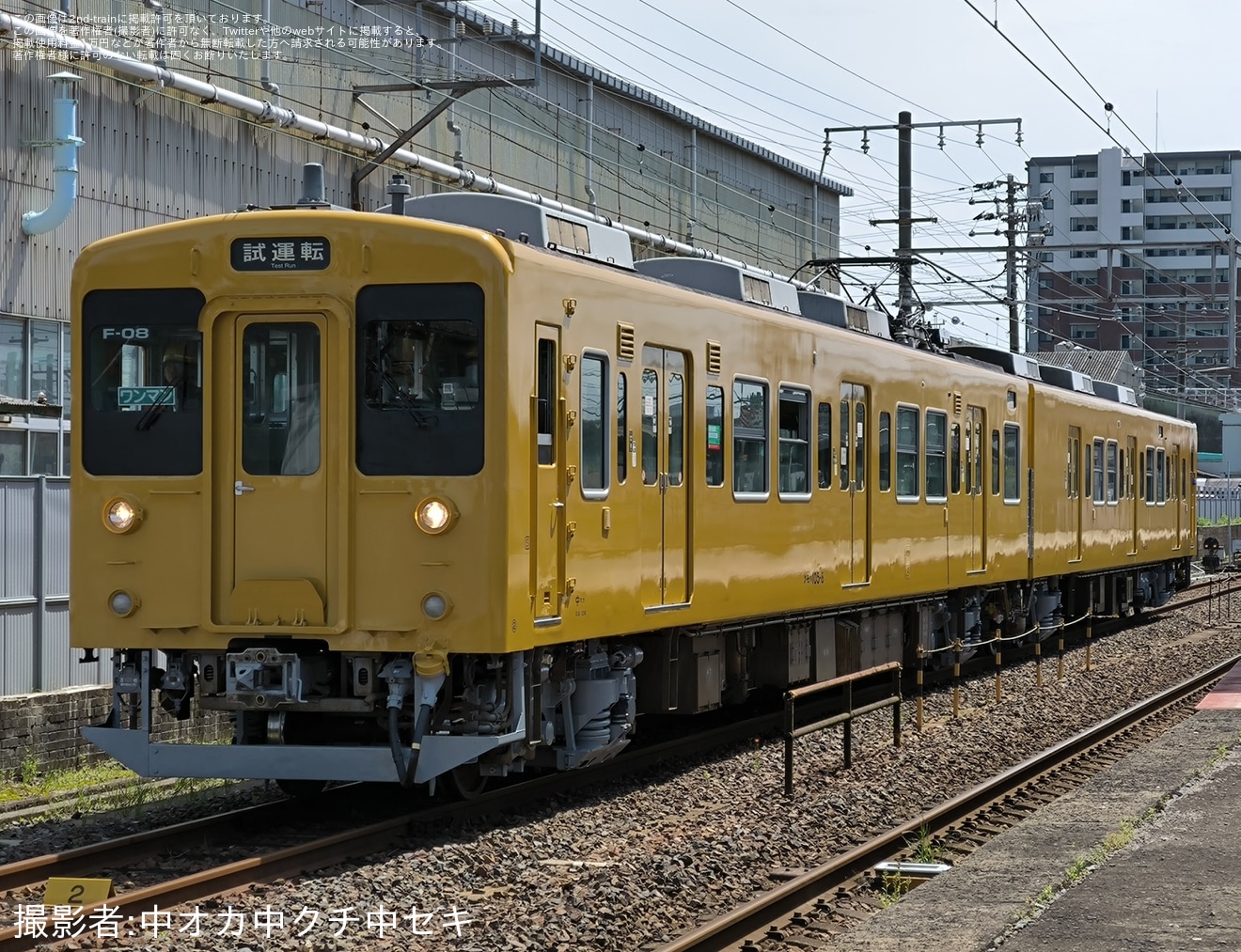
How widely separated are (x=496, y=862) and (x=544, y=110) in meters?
18.7

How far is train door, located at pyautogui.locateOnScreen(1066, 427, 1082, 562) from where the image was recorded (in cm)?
2130

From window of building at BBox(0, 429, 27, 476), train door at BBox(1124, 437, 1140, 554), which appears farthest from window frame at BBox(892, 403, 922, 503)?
train door at BBox(1124, 437, 1140, 554)

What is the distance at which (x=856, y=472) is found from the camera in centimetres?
1423

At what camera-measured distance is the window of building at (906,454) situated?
15.3 m

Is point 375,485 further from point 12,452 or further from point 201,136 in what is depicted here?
point 201,136

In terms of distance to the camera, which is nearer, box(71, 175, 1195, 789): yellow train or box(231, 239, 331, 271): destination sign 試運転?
box(71, 175, 1195, 789): yellow train

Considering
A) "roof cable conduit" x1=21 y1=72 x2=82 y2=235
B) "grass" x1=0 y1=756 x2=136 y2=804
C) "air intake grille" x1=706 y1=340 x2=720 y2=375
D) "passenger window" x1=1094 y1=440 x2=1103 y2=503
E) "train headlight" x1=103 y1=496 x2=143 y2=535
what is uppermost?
"roof cable conduit" x1=21 y1=72 x2=82 y2=235

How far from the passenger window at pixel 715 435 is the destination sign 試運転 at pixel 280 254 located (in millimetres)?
3132

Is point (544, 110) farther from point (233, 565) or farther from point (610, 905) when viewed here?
point (610, 905)

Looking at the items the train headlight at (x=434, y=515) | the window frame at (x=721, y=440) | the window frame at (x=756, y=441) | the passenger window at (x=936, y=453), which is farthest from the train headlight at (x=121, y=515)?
the passenger window at (x=936, y=453)

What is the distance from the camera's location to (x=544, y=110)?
25.9 meters

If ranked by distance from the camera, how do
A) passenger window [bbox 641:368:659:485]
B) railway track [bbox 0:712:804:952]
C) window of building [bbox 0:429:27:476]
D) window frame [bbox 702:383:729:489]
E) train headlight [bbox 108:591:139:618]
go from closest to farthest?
railway track [bbox 0:712:804:952]
train headlight [bbox 108:591:139:618]
passenger window [bbox 641:368:659:485]
window frame [bbox 702:383:729:489]
window of building [bbox 0:429:27:476]

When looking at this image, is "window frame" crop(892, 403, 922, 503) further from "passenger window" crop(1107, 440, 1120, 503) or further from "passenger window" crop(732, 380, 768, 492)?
"passenger window" crop(1107, 440, 1120, 503)

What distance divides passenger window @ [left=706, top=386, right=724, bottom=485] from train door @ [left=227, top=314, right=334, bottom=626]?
3111mm
